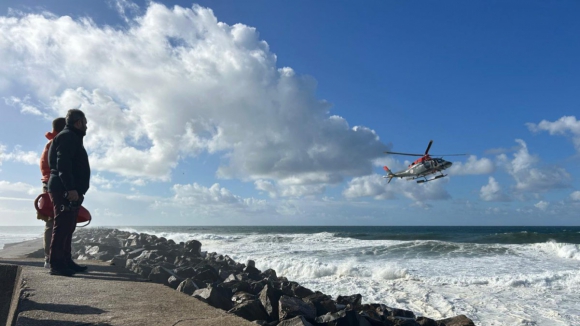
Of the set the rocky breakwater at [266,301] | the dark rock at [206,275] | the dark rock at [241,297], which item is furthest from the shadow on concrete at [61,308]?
the dark rock at [206,275]

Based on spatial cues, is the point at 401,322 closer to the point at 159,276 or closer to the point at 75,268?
the point at 159,276

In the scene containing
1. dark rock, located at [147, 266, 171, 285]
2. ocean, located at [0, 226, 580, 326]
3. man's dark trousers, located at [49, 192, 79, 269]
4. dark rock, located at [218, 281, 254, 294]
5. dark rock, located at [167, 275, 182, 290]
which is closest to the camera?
man's dark trousers, located at [49, 192, 79, 269]

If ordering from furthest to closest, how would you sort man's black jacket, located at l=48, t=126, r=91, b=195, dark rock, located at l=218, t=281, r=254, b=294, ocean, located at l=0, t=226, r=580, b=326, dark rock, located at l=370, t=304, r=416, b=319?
ocean, located at l=0, t=226, r=580, b=326, dark rock, located at l=370, t=304, r=416, b=319, dark rock, located at l=218, t=281, r=254, b=294, man's black jacket, located at l=48, t=126, r=91, b=195

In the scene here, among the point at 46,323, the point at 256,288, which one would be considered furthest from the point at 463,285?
the point at 46,323

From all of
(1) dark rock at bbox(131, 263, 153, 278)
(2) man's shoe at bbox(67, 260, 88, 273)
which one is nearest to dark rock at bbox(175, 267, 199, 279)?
(1) dark rock at bbox(131, 263, 153, 278)

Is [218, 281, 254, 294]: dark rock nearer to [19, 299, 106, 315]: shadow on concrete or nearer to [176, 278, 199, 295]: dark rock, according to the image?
[176, 278, 199, 295]: dark rock
